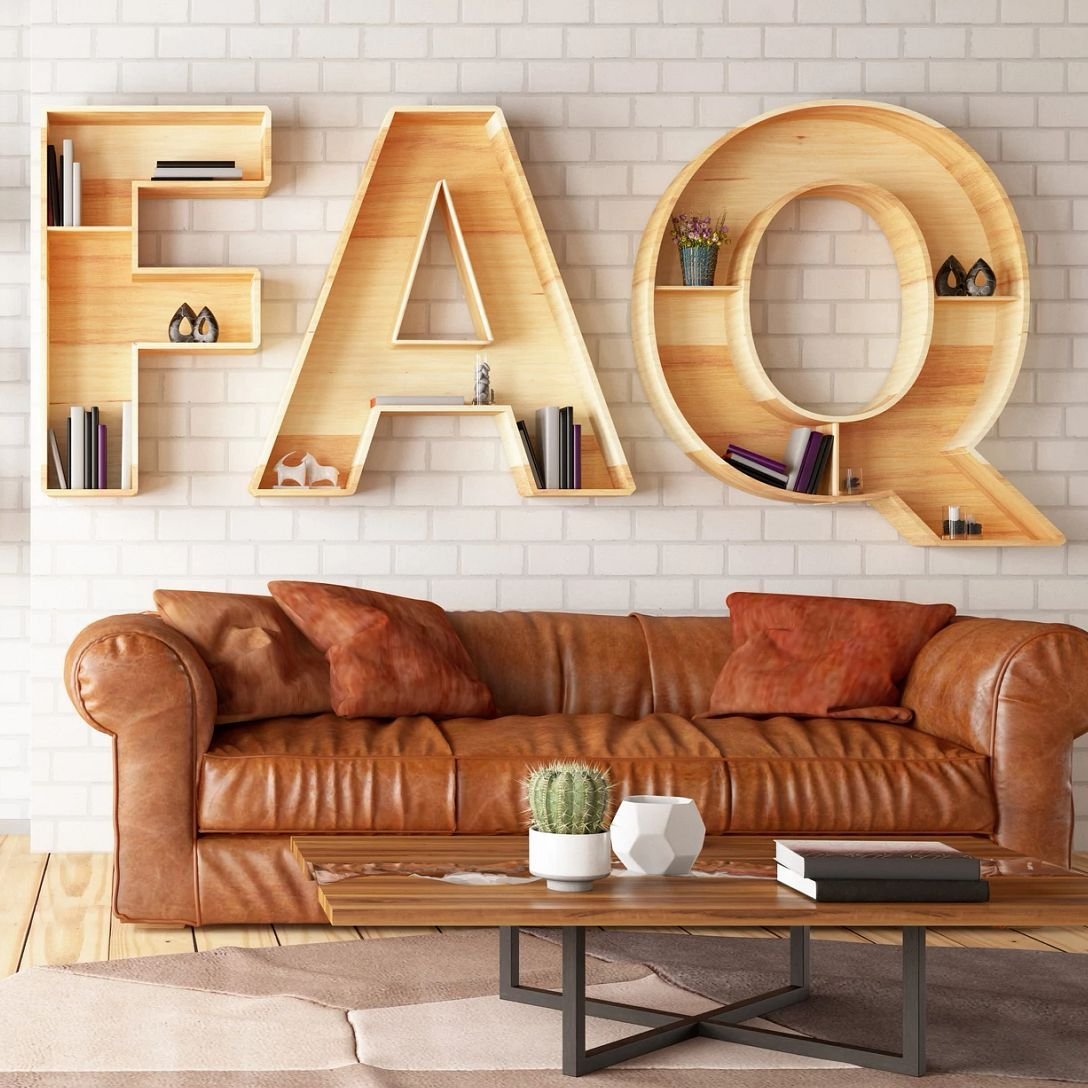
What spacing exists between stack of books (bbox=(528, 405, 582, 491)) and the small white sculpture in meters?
0.62

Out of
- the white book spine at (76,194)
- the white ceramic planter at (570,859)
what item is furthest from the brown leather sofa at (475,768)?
the white book spine at (76,194)

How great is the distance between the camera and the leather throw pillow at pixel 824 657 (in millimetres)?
3797

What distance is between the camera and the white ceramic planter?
2211 mm

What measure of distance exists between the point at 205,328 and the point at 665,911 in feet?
Answer: 9.28

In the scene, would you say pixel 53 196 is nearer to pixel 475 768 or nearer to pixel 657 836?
pixel 475 768

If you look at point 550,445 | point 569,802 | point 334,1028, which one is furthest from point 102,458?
point 569,802

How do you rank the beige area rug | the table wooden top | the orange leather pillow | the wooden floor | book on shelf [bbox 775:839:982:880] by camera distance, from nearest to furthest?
the table wooden top → book on shelf [bbox 775:839:982:880] → the beige area rug → the wooden floor → the orange leather pillow

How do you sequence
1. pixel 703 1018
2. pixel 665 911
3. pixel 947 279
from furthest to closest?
pixel 947 279
pixel 703 1018
pixel 665 911

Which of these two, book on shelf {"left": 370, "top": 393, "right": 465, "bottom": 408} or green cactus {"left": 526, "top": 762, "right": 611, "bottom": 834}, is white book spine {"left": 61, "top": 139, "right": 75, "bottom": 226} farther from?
green cactus {"left": 526, "top": 762, "right": 611, "bottom": 834}

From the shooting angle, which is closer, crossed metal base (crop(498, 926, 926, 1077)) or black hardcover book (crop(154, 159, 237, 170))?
crossed metal base (crop(498, 926, 926, 1077))

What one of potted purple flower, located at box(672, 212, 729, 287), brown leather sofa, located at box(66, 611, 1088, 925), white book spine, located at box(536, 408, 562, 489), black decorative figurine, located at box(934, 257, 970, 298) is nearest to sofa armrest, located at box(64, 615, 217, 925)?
brown leather sofa, located at box(66, 611, 1088, 925)

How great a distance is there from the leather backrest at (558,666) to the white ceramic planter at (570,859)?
177cm

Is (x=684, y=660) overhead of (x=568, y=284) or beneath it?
beneath

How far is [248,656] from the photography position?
3.61 m
